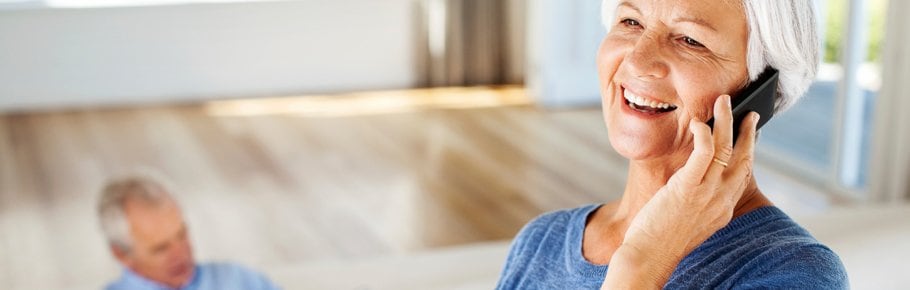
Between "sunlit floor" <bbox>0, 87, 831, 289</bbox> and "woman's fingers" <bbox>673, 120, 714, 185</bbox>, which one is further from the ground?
"woman's fingers" <bbox>673, 120, 714, 185</bbox>

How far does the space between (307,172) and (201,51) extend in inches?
66.7

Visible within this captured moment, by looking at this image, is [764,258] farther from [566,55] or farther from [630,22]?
[566,55]

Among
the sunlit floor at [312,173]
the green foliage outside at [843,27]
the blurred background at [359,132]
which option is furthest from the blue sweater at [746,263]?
the green foliage outside at [843,27]

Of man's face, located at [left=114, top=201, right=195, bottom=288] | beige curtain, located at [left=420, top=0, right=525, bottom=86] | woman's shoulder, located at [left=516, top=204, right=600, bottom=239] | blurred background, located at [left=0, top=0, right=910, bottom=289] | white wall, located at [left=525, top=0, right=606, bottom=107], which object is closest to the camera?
woman's shoulder, located at [left=516, top=204, right=600, bottom=239]

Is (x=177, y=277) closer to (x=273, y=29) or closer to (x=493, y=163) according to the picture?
(x=493, y=163)

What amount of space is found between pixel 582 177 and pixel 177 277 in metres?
2.95

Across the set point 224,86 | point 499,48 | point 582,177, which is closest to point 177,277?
point 582,177

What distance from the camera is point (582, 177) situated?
5.18 metres

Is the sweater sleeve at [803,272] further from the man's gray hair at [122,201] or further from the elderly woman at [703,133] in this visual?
the man's gray hair at [122,201]

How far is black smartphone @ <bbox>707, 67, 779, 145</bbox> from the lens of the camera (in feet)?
Result: 2.88

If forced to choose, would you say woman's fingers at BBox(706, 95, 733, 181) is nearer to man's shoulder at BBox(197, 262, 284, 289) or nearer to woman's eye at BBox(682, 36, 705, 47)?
woman's eye at BBox(682, 36, 705, 47)

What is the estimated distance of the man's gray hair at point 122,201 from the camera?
2395 mm

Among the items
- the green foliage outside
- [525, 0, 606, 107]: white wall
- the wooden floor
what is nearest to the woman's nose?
the wooden floor

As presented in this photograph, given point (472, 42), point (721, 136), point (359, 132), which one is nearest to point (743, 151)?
point (721, 136)
